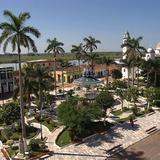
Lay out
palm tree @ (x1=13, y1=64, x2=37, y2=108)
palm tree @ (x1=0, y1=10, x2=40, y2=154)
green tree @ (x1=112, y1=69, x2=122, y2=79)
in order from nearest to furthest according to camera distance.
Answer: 1. palm tree @ (x1=0, y1=10, x2=40, y2=154)
2. palm tree @ (x1=13, y1=64, x2=37, y2=108)
3. green tree @ (x1=112, y1=69, x2=122, y2=79)

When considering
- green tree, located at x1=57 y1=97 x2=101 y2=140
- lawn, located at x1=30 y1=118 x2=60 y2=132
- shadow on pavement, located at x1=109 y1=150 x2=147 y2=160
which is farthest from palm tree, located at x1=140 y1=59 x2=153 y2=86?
shadow on pavement, located at x1=109 y1=150 x2=147 y2=160

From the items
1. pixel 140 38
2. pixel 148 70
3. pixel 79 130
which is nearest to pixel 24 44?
pixel 79 130

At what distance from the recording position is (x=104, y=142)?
109ft

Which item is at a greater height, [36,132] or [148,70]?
[148,70]

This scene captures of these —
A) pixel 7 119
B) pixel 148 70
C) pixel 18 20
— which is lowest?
pixel 7 119

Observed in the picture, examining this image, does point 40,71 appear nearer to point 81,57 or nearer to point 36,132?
point 36,132

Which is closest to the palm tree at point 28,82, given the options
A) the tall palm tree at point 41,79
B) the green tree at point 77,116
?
the tall palm tree at point 41,79

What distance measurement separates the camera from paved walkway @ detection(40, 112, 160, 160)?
97.0 ft

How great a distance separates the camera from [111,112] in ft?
150

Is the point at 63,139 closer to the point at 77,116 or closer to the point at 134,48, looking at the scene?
the point at 77,116

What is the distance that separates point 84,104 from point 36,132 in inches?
295

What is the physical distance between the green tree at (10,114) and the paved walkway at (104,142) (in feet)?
23.1

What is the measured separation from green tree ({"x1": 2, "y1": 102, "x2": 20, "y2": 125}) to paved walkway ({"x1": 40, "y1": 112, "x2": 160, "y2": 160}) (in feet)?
23.1

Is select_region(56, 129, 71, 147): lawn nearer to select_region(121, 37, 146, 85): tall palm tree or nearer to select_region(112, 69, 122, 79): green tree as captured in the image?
select_region(121, 37, 146, 85): tall palm tree
